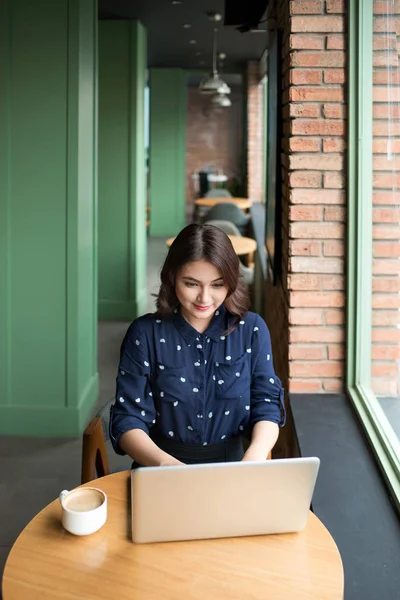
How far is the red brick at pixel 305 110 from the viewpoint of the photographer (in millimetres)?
3326

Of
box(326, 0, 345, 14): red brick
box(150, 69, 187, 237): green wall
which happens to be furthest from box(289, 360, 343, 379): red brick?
box(150, 69, 187, 237): green wall

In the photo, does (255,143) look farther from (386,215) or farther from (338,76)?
(386,215)

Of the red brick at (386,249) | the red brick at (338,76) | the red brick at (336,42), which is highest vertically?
the red brick at (336,42)

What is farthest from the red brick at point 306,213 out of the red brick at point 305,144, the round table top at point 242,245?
the round table top at point 242,245

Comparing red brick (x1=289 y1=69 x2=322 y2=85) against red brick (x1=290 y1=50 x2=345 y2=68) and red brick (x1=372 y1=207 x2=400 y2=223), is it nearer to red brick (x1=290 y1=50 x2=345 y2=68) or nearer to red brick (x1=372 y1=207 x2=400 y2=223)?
red brick (x1=290 y1=50 x2=345 y2=68)

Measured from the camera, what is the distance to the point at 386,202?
10.2 feet

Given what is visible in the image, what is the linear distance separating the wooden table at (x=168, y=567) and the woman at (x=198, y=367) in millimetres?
568

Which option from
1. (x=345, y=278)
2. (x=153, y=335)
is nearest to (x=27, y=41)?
(x=345, y=278)

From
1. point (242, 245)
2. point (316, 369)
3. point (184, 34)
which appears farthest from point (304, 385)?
point (184, 34)

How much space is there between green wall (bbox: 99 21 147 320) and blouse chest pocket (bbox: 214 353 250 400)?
18.0 feet

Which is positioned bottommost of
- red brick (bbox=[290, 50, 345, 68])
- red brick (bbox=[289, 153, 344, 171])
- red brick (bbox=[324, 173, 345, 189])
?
red brick (bbox=[324, 173, 345, 189])

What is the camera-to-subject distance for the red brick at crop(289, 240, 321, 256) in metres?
3.39

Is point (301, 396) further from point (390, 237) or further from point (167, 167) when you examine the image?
point (167, 167)

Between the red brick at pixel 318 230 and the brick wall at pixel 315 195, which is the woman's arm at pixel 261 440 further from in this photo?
the red brick at pixel 318 230
